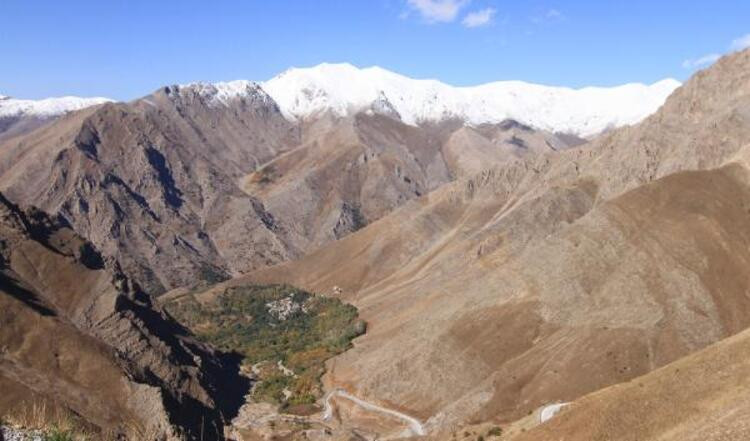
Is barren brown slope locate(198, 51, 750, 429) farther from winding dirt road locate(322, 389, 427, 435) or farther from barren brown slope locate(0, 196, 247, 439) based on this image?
barren brown slope locate(0, 196, 247, 439)

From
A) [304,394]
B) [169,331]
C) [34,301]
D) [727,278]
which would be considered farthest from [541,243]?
[34,301]

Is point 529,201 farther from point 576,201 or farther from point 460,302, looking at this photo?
point 460,302

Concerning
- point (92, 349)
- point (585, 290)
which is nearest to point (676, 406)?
point (585, 290)

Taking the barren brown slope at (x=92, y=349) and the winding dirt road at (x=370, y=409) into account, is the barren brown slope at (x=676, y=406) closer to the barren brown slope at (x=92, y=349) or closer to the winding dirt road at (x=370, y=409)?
the barren brown slope at (x=92, y=349)

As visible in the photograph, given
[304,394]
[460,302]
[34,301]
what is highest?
[34,301]

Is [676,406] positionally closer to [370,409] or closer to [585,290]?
[585,290]
